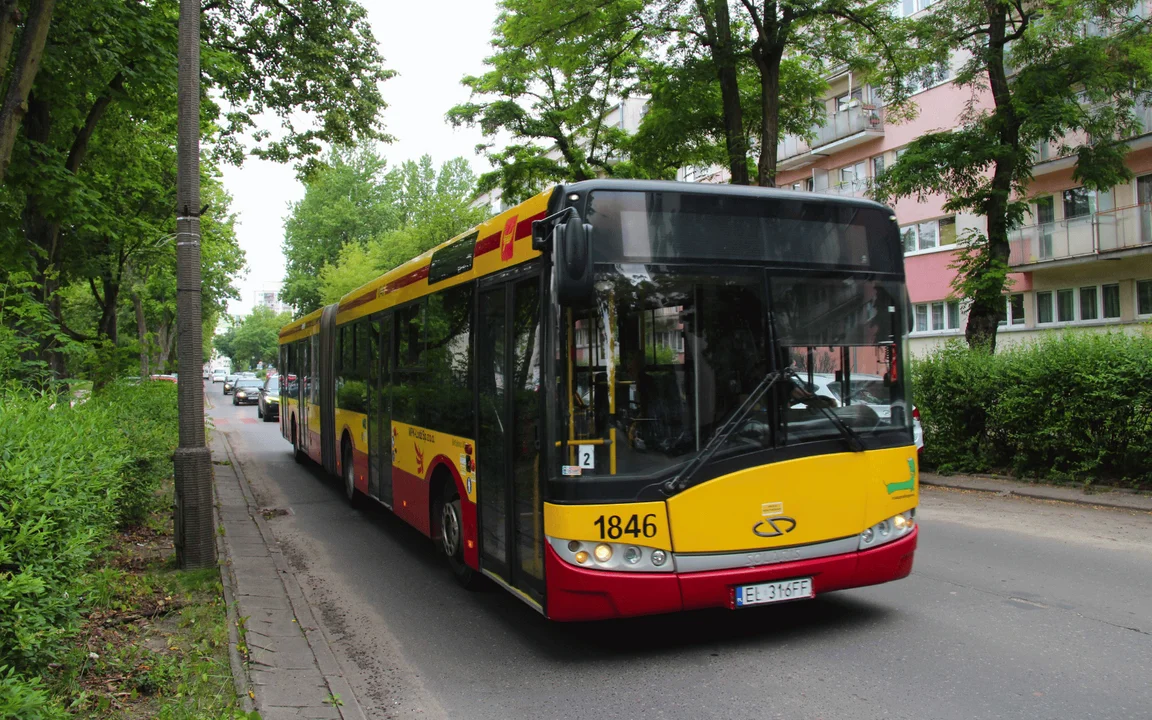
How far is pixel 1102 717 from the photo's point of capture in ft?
13.7

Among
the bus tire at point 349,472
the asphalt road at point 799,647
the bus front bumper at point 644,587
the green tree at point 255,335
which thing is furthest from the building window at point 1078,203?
the green tree at point 255,335

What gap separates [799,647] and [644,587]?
3.91ft

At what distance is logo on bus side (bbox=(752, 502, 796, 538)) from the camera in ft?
16.8

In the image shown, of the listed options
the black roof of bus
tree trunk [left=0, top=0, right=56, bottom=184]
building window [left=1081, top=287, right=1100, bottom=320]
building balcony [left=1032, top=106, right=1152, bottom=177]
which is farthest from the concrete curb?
building window [left=1081, top=287, right=1100, bottom=320]

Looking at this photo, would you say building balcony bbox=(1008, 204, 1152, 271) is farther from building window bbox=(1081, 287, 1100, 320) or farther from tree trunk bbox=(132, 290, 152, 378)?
tree trunk bbox=(132, 290, 152, 378)

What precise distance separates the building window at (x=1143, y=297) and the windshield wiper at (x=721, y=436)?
82.6ft

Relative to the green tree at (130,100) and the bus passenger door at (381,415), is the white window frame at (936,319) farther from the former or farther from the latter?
the bus passenger door at (381,415)

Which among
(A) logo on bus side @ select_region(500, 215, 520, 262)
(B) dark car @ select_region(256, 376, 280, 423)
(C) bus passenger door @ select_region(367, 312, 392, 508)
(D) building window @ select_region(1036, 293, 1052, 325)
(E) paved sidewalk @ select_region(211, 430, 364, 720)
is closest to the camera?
(E) paved sidewalk @ select_region(211, 430, 364, 720)

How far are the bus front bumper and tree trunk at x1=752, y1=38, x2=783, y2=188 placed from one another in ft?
41.1

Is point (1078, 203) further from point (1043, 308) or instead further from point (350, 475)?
point (350, 475)

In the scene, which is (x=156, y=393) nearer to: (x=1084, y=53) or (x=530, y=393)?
(x=530, y=393)

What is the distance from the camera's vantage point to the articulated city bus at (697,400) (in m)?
4.97

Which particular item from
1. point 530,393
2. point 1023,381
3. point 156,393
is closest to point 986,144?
point 1023,381

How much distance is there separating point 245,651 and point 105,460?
1608 mm
